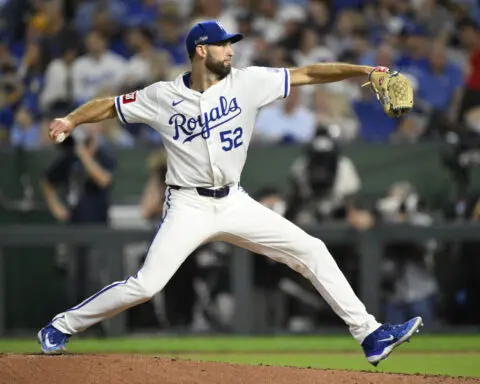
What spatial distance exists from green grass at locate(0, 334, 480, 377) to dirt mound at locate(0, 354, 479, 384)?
1886mm

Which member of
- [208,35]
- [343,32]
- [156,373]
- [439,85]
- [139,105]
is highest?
[343,32]

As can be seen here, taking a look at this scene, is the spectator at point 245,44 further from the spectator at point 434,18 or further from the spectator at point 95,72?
the spectator at point 434,18

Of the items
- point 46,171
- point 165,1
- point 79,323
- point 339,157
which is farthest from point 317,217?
point 79,323

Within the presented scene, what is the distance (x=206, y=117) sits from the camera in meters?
6.35

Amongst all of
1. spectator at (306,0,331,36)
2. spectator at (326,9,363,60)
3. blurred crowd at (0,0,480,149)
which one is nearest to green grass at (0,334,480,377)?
blurred crowd at (0,0,480,149)

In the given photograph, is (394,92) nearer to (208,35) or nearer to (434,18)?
(208,35)

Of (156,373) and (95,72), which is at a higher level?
(95,72)

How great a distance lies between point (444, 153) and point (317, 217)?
1485mm

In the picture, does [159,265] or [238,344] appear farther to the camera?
[238,344]

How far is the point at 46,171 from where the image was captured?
438 inches

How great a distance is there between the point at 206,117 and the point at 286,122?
211 inches

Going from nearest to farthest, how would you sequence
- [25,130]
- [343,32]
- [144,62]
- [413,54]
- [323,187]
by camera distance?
[323,187] < [25,130] < [144,62] < [413,54] < [343,32]

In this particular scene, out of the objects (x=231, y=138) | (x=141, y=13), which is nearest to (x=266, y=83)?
(x=231, y=138)

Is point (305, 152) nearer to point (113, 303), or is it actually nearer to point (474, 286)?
point (474, 286)
